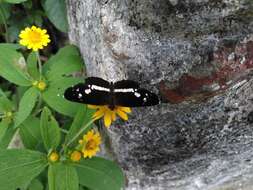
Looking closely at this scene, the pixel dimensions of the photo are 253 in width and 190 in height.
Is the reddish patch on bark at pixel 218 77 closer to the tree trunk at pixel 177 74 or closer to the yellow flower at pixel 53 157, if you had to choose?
the tree trunk at pixel 177 74

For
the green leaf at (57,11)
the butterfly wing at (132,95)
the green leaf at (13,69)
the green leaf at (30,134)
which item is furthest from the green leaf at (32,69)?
the butterfly wing at (132,95)

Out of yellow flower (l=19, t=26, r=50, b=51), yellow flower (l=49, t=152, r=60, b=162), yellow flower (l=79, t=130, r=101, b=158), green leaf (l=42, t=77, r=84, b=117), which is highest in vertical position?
yellow flower (l=19, t=26, r=50, b=51)

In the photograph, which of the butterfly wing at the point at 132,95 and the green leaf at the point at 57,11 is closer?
the butterfly wing at the point at 132,95

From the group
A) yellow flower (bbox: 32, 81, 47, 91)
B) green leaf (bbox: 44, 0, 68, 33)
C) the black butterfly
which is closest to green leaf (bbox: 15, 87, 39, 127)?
yellow flower (bbox: 32, 81, 47, 91)

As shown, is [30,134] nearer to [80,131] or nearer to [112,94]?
[80,131]

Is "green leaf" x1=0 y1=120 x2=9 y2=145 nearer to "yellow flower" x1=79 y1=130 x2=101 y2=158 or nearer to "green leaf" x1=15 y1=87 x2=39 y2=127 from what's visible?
"green leaf" x1=15 y1=87 x2=39 y2=127

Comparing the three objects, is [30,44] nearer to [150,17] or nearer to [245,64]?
[150,17]
